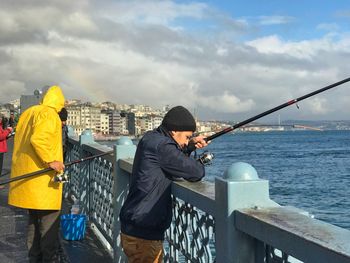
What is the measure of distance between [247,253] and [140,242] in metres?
1.01

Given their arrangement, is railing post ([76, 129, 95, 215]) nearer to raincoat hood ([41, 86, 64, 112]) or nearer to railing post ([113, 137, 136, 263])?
railing post ([113, 137, 136, 263])

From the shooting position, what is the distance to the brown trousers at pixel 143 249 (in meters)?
3.08

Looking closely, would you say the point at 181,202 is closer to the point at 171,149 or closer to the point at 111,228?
the point at 171,149

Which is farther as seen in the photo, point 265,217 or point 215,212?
point 215,212

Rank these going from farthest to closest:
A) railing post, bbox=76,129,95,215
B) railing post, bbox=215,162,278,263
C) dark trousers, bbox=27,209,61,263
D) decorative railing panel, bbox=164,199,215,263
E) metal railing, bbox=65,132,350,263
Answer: railing post, bbox=76,129,95,215 < dark trousers, bbox=27,209,61,263 < decorative railing panel, bbox=164,199,215,263 < railing post, bbox=215,162,278,263 < metal railing, bbox=65,132,350,263

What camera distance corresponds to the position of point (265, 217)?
2033 millimetres

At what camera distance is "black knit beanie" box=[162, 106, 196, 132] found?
119 inches

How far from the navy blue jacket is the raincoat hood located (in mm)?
1571

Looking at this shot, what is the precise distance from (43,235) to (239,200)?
262 cm

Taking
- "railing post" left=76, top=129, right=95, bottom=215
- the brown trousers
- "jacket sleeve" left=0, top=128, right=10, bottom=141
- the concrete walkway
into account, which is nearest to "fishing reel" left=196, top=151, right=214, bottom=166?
the brown trousers

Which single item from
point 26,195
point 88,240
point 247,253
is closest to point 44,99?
point 26,195

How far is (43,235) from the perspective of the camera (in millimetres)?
4332

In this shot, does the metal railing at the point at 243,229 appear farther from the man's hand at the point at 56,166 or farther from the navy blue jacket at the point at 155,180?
the man's hand at the point at 56,166

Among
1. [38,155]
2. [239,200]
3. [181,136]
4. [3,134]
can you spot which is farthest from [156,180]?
[3,134]
